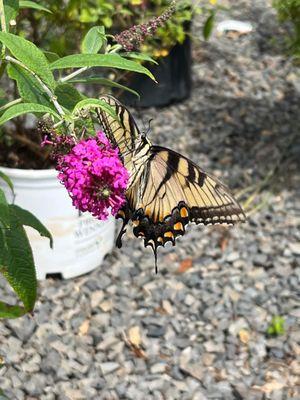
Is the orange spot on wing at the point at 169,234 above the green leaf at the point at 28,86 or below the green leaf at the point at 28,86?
below

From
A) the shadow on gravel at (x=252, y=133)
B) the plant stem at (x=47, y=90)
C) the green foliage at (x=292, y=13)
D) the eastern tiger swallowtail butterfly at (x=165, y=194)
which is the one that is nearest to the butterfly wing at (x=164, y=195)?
the eastern tiger swallowtail butterfly at (x=165, y=194)

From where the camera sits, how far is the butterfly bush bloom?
108cm

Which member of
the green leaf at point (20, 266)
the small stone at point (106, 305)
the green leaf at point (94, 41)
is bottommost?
the small stone at point (106, 305)

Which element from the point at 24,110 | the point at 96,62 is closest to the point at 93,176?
the point at 24,110

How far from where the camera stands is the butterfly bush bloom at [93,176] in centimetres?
108

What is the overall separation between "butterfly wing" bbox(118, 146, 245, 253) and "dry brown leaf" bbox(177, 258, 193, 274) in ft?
3.74

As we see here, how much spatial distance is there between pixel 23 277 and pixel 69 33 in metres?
1.76

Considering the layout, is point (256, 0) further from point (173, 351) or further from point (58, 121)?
point (58, 121)

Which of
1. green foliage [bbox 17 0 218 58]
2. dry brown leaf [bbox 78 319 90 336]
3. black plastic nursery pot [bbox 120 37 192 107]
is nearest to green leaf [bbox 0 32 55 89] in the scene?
green foliage [bbox 17 0 218 58]

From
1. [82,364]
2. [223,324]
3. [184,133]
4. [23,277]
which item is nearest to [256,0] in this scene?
[184,133]

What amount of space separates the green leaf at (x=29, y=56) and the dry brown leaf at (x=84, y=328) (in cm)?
156

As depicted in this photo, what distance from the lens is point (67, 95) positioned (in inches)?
55.7

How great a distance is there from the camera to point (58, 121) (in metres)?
1.25

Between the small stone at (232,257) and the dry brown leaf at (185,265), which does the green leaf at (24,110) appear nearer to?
the dry brown leaf at (185,265)
